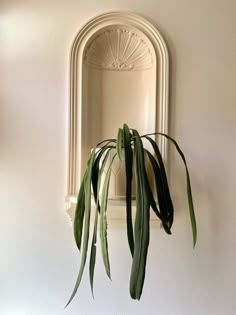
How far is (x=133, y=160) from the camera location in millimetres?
1242

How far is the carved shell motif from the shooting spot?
5.29 ft

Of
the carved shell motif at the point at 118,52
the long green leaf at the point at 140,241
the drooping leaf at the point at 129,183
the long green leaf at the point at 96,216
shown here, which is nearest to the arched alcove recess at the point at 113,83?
the carved shell motif at the point at 118,52

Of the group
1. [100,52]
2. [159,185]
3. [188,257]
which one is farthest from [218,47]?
[188,257]

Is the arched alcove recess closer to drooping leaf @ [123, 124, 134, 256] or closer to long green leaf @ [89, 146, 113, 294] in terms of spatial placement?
long green leaf @ [89, 146, 113, 294]

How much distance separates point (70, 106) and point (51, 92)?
14 cm

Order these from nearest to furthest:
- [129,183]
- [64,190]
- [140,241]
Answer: [140,241] < [129,183] < [64,190]

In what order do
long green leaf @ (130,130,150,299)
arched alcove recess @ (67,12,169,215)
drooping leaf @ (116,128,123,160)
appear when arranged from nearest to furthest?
long green leaf @ (130,130,150,299) → drooping leaf @ (116,128,123,160) → arched alcove recess @ (67,12,169,215)

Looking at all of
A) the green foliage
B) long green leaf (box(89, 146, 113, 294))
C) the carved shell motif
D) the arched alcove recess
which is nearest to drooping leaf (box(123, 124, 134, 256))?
the green foliage

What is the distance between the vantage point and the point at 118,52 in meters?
1.64

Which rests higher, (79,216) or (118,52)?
(118,52)

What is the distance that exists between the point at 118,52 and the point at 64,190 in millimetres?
831

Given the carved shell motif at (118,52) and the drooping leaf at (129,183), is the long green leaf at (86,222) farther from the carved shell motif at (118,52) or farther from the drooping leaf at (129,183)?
the carved shell motif at (118,52)

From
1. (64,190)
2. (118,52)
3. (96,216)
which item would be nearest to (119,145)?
(96,216)

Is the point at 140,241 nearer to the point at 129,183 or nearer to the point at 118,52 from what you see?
the point at 129,183
